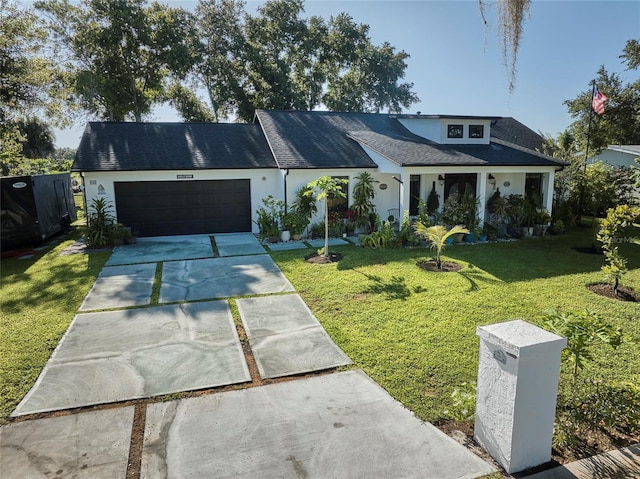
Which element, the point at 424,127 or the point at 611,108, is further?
the point at 611,108

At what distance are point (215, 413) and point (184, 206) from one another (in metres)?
11.2

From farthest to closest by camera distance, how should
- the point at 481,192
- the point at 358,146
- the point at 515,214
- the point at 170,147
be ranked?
the point at 358,146
the point at 170,147
the point at 515,214
the point at 481,192

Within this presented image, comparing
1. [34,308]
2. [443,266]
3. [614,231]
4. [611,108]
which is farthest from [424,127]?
[34,308]

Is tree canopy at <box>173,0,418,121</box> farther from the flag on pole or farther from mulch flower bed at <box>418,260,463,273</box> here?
mulch flower bed at <box>418,260,463,273</box>

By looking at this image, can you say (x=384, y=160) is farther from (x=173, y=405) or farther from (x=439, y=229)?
(x=173, y=405)

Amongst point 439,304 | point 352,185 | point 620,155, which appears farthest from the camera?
point 620,155

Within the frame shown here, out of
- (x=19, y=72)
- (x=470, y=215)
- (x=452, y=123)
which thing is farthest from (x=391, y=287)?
(x=19, y=72)

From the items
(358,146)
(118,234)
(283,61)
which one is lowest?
(118,234)

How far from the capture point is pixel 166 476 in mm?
3207

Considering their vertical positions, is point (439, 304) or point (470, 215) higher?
point (470, 215)

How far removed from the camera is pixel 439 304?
706 centimetres

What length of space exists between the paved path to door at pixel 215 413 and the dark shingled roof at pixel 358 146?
823 cm

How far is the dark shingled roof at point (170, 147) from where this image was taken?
13.7 metres

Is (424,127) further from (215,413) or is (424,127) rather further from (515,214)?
(215,413)
